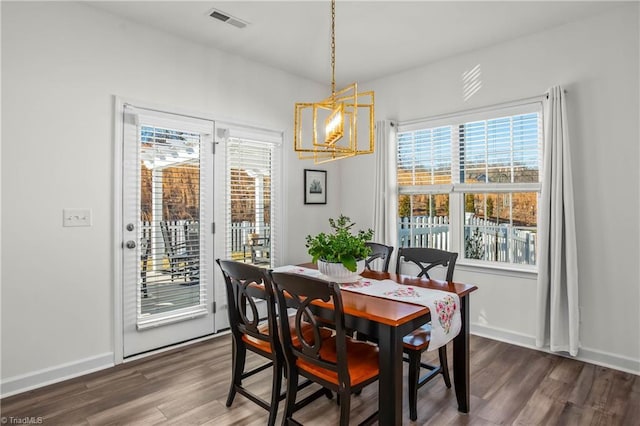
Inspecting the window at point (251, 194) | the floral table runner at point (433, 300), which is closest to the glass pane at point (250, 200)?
the window at point (251, 194)

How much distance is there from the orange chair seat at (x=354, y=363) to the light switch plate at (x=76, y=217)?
2041 millimetres

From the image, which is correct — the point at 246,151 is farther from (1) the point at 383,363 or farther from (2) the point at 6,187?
(1) the point at 383,363

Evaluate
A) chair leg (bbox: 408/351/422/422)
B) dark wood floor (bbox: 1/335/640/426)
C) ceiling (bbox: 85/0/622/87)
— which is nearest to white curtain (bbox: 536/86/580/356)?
dark wood floor (bbox: 1/335/640/426)

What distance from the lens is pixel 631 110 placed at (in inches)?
116

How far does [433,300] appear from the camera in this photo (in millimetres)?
2084

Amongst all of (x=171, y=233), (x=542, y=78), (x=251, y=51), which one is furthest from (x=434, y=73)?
(x=171, y=233)

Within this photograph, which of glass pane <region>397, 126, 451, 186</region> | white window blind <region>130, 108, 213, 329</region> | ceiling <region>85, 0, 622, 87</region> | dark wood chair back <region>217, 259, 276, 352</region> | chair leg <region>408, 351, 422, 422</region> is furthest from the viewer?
glass pane <region>397, 126, 451, 186</region>

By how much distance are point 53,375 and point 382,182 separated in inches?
139

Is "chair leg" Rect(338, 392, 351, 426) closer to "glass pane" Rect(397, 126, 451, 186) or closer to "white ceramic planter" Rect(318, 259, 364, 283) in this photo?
"white ceramic planter" Rect(318, 259, 364, 283)

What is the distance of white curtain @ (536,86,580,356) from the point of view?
3.11m

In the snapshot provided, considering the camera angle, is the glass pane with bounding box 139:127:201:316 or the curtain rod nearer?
the glass pane with bounding box 139:127:201:316

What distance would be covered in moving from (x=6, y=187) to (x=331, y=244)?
7.40 ft

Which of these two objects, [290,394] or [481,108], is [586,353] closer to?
[481,108]

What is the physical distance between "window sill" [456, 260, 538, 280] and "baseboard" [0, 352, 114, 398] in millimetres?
3386
